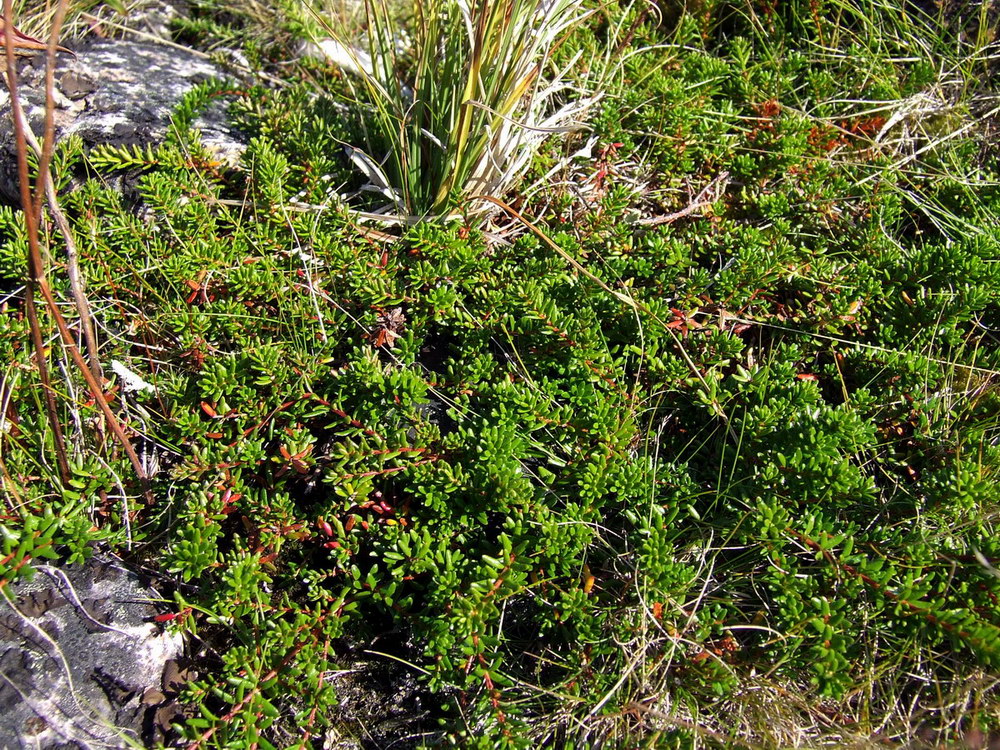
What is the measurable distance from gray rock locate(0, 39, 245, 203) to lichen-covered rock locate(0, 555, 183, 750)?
73.6 inches

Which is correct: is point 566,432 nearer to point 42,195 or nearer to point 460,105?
point 460,105

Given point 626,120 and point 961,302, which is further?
point 626,120

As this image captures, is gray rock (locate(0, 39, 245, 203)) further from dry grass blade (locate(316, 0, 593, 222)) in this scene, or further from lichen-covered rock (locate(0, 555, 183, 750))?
lichen-covered rock (locate(0, 555, 183, 750))

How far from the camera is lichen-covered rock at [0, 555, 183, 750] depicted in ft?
6.79

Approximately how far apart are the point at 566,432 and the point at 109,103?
2675 mm

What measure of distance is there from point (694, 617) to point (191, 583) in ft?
5.37

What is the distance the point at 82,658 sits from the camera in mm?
2207

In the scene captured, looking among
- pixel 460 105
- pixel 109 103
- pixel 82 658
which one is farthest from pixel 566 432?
pixel 109 103

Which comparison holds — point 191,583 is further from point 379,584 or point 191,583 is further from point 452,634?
point 452,634

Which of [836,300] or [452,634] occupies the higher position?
[836,300]

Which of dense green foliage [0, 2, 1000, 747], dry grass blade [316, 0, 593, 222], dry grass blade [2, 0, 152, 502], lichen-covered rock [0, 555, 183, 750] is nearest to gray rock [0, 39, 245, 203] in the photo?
dense green foliage [0, 2, 1000, 747]

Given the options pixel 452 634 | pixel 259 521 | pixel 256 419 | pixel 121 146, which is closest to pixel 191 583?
pixel 259 521

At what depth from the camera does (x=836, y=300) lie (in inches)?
114

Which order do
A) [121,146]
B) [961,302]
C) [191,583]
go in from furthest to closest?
[121,146] → [961,302] → [191,583]
